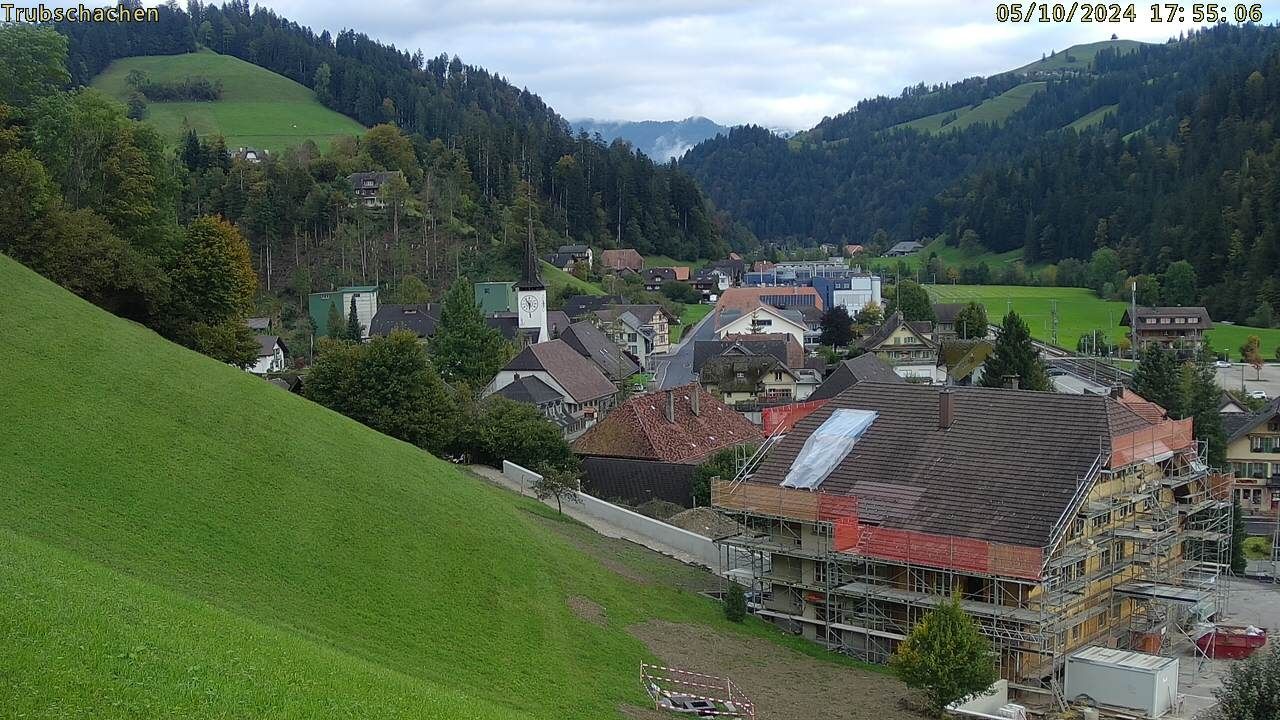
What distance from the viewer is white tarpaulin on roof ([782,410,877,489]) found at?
100 feet

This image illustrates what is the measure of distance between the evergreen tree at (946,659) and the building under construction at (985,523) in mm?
1992

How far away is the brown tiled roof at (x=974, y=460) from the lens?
2703 cm

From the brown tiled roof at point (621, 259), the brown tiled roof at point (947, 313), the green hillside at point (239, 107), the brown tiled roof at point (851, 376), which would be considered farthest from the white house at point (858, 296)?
the green hillside at point (239, 107)

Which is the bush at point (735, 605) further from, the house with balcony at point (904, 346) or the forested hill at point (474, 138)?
the forested hill at point (474, 138)

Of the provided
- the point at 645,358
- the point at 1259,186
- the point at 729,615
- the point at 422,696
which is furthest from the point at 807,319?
the point at 422,696

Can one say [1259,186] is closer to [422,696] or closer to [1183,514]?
[1183,514]

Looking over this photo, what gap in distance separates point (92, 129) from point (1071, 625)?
3892 centimetres

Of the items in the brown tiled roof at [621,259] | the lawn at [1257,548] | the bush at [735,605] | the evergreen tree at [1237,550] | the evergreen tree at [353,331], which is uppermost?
the brown tiled roof at [621,259]

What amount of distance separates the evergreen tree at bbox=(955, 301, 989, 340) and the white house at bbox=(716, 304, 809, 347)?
1250 centimetres

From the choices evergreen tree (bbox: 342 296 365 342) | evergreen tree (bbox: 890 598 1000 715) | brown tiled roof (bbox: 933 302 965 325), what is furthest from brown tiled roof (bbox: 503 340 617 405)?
brown tiled roof (bbox: 933 302 965 325)

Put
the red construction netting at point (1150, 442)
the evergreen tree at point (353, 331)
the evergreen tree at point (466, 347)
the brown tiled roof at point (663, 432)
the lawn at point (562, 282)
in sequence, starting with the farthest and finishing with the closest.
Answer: the lawn at point (562, 282), the evergreen tree at point (353, 331), the evergreen tree at point (466, 347), the brown tiled roof at point (663, 432), the red construction netting at point (1150, 442)

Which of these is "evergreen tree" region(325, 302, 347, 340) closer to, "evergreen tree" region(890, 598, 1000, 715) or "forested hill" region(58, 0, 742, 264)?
"forested hill" region(58, 0, 742, 264)

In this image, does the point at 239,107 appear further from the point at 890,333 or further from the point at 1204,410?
the point at 1204,410

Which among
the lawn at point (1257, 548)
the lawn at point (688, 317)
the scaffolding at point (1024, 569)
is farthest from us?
the lawn at point (688, 317)
